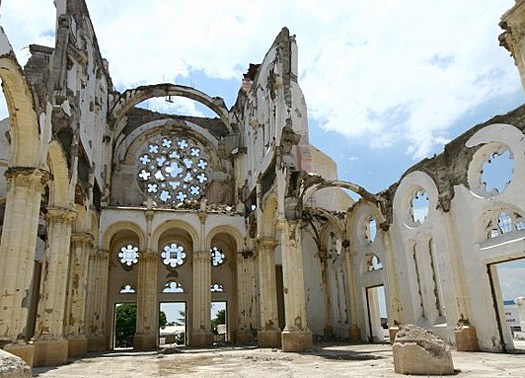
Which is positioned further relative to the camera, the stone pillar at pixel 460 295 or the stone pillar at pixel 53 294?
the stone pillar at pixel 460 295

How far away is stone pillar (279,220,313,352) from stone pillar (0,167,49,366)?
26.0ft

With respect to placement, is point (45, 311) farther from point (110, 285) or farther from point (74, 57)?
point (110, 285)

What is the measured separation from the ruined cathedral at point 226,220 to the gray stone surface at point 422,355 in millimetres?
4938

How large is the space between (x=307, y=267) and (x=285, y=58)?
11.0 metres

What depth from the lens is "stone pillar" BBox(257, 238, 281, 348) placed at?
17609 millimetres

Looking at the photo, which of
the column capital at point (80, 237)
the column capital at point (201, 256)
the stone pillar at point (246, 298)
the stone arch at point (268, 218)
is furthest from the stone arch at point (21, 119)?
the stone pillar at point (246, 298)

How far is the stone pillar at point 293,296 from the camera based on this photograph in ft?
48.9

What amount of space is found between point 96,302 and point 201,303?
14.8 feet

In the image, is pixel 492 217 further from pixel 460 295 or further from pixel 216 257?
pixel 216 257

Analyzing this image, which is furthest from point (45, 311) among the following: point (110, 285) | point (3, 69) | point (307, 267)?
point (307, 267)

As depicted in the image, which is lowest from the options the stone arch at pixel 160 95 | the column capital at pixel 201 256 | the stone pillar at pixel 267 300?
the stone pillar at pixel 267 300

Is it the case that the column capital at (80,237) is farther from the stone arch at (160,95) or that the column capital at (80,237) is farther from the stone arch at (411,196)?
the stone arch at (411,196)

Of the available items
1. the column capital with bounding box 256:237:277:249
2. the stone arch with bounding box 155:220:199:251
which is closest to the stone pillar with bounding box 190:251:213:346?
the stone arch with bounding box 155:220:199:251

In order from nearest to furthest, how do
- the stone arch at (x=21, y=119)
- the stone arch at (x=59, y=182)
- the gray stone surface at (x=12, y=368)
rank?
the gray stone surface at (x=12, y=368), the stone arch at (x=21, y=119), the stone arch at (x=59, y=182)
